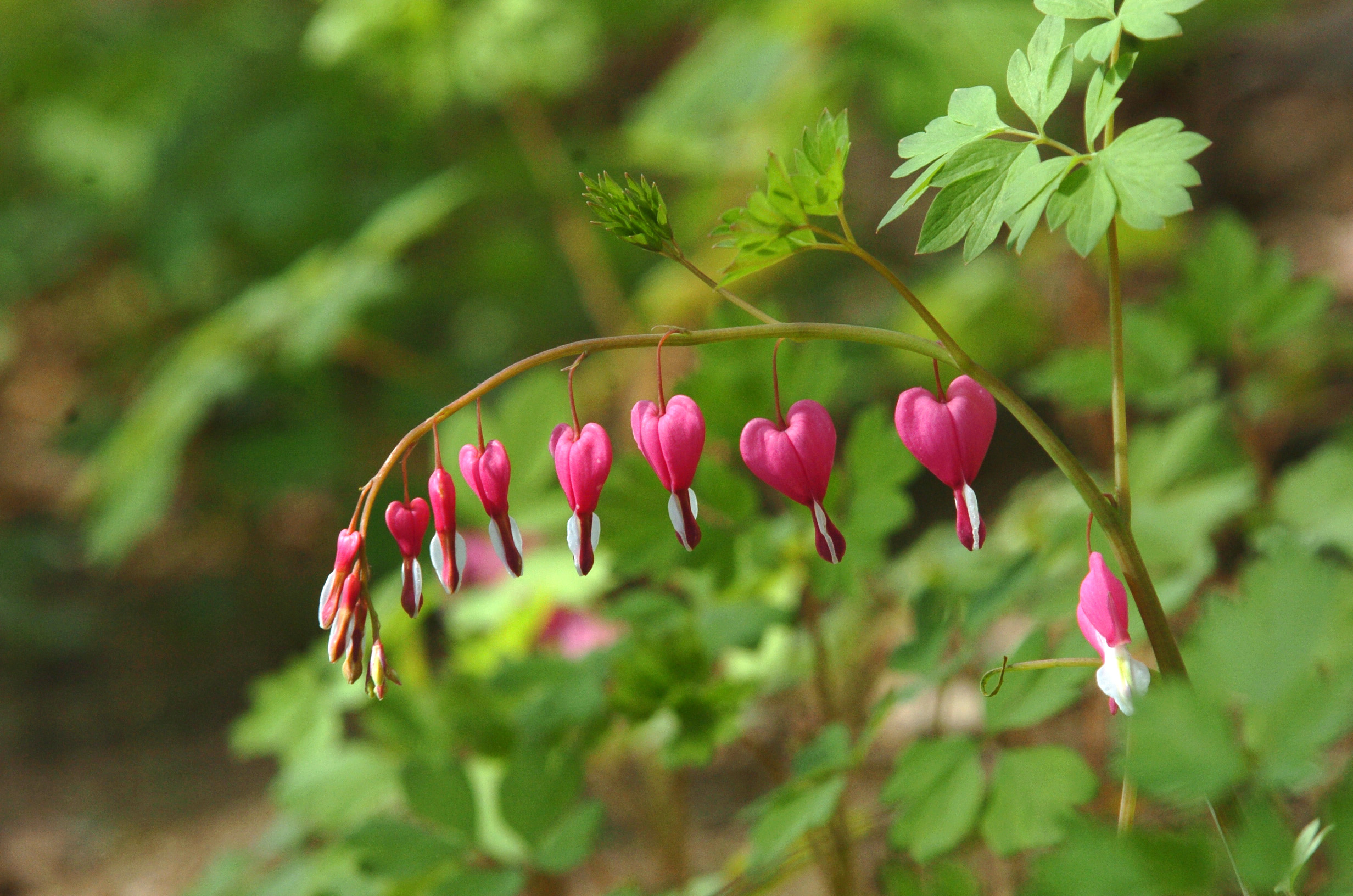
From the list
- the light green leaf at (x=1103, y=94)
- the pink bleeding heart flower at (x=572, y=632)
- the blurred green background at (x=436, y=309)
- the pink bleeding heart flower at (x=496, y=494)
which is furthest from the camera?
the pink bleeding heart flower at (x=572, y=632)

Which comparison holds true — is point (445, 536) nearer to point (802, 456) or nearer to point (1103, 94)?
point (802, 456)

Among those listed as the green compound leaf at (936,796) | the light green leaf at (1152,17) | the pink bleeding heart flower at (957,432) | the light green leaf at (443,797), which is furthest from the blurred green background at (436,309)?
the light green leaf at (1152,17)

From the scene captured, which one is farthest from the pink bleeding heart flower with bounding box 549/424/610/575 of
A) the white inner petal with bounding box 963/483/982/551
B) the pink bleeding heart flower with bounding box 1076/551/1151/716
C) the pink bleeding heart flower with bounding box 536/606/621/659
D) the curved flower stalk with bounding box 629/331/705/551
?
the pink bleeding heart flower with bounding box 536/606/621/659

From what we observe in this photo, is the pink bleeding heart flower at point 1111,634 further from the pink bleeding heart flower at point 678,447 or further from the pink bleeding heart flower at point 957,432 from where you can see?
the pink bleeding heart flower at point 678,447

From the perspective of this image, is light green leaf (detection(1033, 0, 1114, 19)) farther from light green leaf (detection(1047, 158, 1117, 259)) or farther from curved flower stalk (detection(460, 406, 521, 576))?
curved flower stalk (detection(460, 406, 521, 576))

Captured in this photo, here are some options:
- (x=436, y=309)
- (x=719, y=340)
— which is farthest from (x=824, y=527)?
(x=436, y=309)

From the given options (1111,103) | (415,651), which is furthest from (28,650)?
(1111,103)
